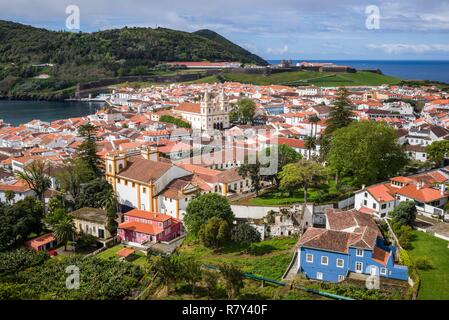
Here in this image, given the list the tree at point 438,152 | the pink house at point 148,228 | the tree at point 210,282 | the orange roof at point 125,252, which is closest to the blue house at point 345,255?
the tree at point 210,282

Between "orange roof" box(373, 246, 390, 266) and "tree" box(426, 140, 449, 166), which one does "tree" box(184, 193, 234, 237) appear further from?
"tree" box(426, 140, 449, 166)

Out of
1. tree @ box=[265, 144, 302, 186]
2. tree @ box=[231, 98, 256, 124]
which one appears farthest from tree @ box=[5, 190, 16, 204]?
tree @ box=[231, 98, 256, 124]

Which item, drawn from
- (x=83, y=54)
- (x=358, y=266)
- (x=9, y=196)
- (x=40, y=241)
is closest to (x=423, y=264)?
(x=358, y=266)

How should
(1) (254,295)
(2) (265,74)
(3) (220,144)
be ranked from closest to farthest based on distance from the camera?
(1) (254,295) → (3) (220,144) → (2) (265,74)
